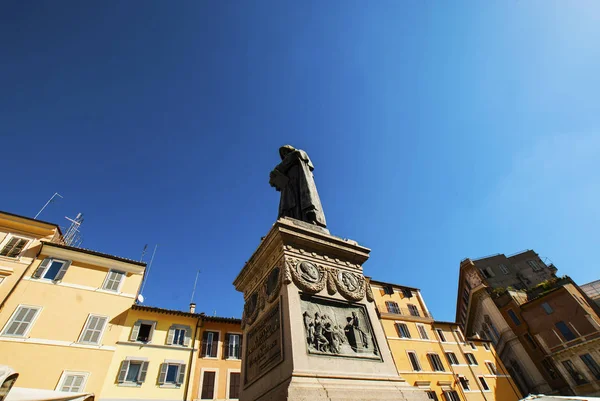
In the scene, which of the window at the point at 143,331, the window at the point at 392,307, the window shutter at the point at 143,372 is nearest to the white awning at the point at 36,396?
the window shutter at the point at 143,372

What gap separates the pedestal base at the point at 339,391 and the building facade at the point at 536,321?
38.7 m

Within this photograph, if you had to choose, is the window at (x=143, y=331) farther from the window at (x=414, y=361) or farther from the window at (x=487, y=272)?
the window at (x=487, y=272)

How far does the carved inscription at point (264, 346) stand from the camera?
13.6ft

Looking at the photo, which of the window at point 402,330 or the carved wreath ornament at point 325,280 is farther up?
the window at point 402,330

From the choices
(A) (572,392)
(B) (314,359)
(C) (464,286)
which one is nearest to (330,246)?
(B) (314,359)

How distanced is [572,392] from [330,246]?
40.9 meters

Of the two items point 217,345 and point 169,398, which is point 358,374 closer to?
point 169,398

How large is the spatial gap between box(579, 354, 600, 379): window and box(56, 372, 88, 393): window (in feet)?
141

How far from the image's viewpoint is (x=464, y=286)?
48.3m

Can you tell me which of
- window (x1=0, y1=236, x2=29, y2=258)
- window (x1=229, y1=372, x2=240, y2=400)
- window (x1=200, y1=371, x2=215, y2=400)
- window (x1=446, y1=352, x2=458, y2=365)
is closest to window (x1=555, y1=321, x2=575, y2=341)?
window (x1=446, y1=352, x2=458, y2=365)

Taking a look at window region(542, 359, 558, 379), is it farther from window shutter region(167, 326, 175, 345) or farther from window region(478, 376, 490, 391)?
window shutter region(167, 326, 175, 345)

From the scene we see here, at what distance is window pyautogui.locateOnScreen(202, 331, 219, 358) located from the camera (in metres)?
21.3

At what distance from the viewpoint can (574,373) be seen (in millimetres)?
30000

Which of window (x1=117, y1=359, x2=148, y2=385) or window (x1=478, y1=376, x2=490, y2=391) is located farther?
window (x1=478, y1=376, x2=490, y2=391)
